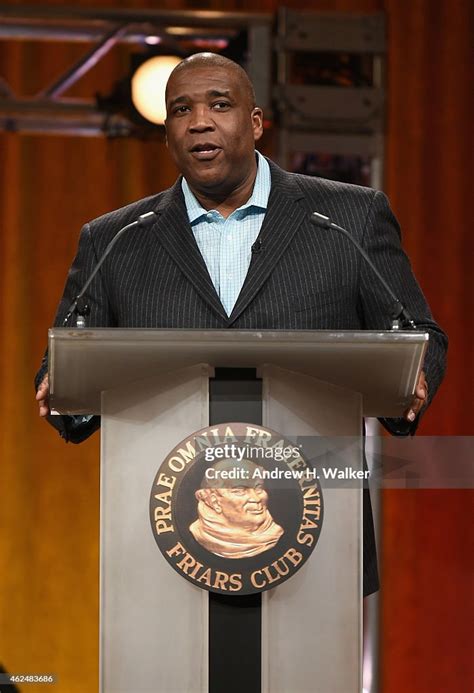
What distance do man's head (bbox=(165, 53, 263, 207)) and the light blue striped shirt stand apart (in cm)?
4

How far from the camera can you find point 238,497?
4.17 ft

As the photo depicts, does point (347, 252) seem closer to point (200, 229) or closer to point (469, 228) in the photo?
point (200, 229)

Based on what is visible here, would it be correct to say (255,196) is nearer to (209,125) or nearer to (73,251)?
(209,125)

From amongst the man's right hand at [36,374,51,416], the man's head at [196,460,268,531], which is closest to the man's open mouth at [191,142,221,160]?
the man's right hand at [36,374,51,416]

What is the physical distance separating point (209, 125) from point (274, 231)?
23 centimetres

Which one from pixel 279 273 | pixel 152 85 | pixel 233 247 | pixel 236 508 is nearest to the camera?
pixel 236 508

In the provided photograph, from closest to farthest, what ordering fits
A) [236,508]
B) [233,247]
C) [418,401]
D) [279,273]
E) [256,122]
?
[236,508]
[418,401]
[279,273]
[233,247]
[256,122]

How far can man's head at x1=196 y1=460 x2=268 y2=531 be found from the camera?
1269 millimetres

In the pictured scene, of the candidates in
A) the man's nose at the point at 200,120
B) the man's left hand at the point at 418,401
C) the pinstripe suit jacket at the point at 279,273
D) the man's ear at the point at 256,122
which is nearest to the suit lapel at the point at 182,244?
the pinstripe suit jacket at the point at 279,273

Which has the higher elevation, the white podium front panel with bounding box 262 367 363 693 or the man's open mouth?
the man's open mouth

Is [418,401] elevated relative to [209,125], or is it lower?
lower

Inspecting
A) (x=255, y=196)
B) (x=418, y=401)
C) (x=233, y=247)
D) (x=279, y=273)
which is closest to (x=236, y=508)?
(x=418, y=401)

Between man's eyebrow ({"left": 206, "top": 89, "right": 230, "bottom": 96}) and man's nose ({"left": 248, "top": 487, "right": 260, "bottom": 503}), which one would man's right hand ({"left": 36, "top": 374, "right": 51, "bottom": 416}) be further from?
man's eyebrow ({"left": 206, "top": 89, "right": 230, "bottom": 96})

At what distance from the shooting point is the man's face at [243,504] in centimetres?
127
